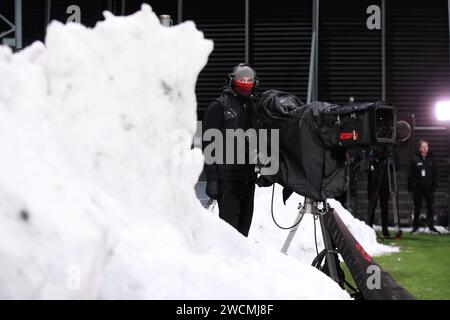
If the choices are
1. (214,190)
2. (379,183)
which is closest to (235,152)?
(214,190)

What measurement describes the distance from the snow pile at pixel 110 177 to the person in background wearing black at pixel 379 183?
7681 millimetres

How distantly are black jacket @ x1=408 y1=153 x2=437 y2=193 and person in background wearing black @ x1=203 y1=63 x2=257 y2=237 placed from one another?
290 inches

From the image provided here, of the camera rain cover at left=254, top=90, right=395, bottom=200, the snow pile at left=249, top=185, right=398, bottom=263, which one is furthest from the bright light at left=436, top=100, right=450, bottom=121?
the camera rain cover at left=254, top=90, right=395, bottom=200

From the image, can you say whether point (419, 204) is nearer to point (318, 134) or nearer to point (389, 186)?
point (389, 186)

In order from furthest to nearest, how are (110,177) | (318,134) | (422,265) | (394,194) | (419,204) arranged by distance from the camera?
Result: 1. (419,204)
2. (394,194)
3. (422,265)
4. (318,134)
5. (110,177)

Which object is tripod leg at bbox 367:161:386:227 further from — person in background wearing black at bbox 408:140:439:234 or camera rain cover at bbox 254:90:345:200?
camera rain cover at bbox 254:90:345:200

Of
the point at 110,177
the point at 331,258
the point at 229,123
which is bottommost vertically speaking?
the point at 331,258

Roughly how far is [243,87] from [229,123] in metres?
0.29

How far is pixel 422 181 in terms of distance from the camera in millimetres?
12055

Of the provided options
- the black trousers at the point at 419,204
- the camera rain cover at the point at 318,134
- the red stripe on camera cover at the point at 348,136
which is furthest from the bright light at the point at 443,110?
the red stripe on camera cover at the point at 348,136

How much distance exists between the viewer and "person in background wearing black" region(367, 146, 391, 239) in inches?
428

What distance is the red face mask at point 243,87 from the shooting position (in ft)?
17.2
